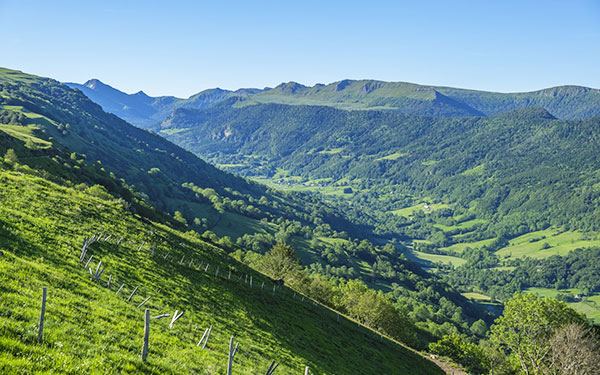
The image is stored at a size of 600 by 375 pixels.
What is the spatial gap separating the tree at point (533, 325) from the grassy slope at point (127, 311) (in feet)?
70.3

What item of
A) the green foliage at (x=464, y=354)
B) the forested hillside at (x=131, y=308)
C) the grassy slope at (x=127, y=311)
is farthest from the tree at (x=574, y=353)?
the green foliage at (x=464, y=354)

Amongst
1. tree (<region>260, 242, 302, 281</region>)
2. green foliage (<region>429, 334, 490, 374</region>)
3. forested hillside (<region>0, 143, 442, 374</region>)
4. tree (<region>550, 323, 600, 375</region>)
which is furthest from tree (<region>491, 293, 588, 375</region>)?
tree (<region>260, 242, 302, 281</region>)

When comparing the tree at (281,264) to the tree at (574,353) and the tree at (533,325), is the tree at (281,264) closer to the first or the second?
the tree at (533,325)

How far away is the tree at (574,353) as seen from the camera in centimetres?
6016

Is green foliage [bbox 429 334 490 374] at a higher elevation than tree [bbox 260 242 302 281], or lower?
lower

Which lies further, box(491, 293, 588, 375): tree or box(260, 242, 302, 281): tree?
box(260, 242, 302, 281): tree

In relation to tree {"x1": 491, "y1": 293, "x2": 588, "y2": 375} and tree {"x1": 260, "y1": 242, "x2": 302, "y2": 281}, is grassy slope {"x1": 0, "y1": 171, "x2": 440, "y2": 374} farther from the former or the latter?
tree {"x1": 260, "y1": 242, "x2": 302, "y2": 281}

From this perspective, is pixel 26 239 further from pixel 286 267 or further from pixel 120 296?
pixel 286 267

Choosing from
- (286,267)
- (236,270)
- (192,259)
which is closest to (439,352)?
(286,267)

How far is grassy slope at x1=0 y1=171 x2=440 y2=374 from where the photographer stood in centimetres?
1648

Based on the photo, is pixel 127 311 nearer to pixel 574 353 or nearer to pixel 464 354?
pixel 574 353

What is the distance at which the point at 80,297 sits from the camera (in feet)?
77.9

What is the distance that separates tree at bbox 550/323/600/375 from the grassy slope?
71.0ft

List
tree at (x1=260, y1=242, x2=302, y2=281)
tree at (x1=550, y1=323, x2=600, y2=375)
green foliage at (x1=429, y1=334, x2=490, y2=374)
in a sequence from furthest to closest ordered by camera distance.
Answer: tree at (x1=260, y1=242, x2=302, y2=281)
green foliage at (x1=429, y1=334, x2=490, y2=374)
tree at (x1=550, y1=323, x2=600, y2=375)
